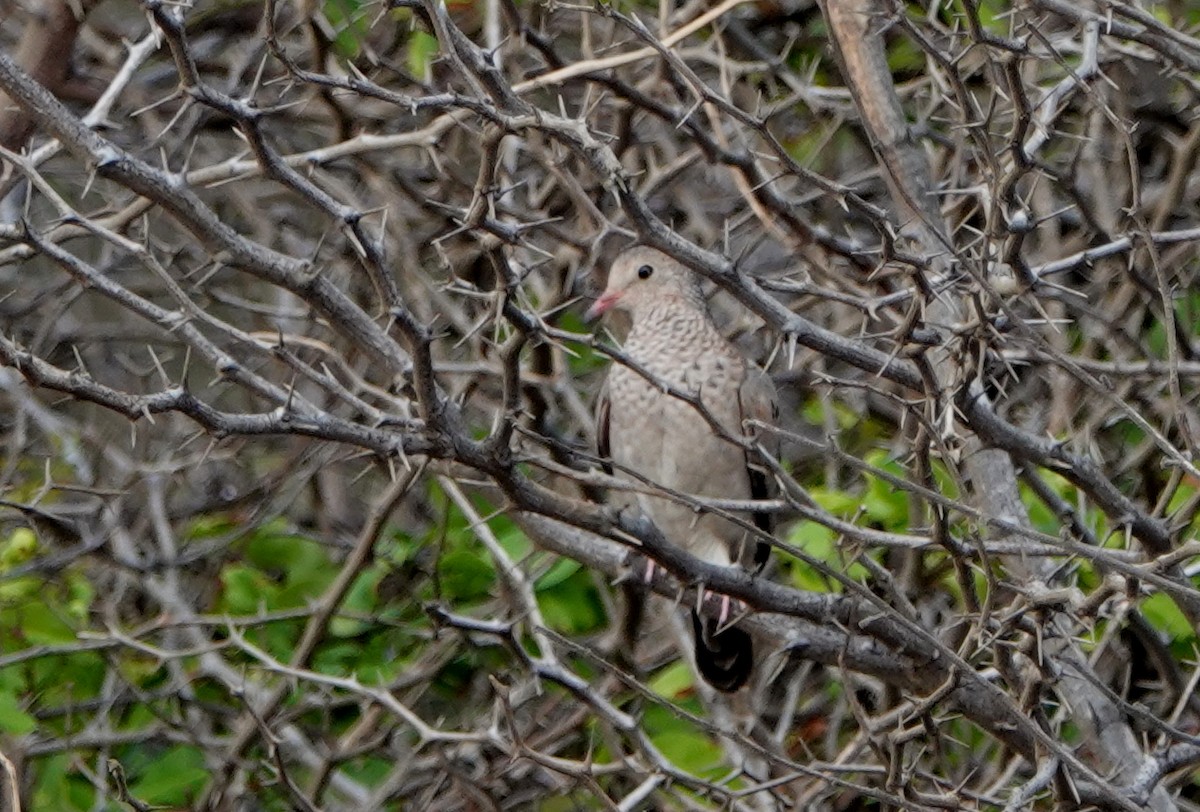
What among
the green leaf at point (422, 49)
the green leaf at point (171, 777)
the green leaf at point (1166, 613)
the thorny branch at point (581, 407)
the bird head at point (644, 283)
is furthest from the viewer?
the bird head at point (644, 283)

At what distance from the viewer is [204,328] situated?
5.74 m

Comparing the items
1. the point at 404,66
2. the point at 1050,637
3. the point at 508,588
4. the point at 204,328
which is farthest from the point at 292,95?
the point at 1050,637

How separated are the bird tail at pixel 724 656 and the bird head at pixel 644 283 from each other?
0.91 metres

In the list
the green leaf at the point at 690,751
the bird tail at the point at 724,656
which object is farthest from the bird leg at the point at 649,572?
the bird tail at the point at 724,656

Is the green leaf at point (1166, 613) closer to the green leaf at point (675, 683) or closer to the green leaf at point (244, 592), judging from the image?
the green leaf at point (675, 683)

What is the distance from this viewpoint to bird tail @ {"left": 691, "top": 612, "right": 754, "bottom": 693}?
440cm

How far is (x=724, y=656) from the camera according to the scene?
4.49 meters

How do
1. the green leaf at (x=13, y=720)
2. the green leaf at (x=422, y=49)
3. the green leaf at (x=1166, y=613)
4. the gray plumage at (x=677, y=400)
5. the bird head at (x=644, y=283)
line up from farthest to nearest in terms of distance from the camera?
the bird head at (x=644, y=283) → the gray plumage at (x=677, y=400) → the green leaf at (x=422, y=49) → the green leaf at (x=13, y=720) → the green leaf at (x=1166, y=613)

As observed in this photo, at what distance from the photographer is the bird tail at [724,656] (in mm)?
4402

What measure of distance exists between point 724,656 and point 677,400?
26.8 inches

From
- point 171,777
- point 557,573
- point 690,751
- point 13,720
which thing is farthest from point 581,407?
point 13,720

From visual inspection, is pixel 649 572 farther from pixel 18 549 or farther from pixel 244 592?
pixel 18 549

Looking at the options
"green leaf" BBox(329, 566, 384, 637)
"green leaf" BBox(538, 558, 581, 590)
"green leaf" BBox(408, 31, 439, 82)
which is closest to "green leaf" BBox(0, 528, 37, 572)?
"green leaf" BBox(329, 566, 384, 637)

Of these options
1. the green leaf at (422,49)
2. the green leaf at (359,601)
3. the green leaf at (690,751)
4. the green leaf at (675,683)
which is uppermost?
the green leaf at (422,49)
